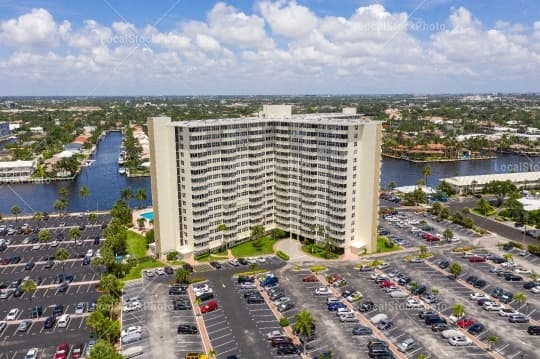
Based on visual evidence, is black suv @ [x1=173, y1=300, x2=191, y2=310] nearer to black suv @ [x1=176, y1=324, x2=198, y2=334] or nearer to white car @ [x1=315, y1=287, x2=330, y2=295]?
black suv @ [x1=176, y1=324, x2=198, y2=334]

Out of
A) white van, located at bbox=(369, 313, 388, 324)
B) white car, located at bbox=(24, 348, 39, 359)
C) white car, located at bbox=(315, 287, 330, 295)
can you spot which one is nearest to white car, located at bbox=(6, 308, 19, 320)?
white car, located at bbox=(24, 348, 39, 359)

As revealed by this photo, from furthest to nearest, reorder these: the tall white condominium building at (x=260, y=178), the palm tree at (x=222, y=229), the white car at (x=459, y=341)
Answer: the palm tree at (x=222, y=229) → the tall white condominium building at (x=260, y=178) → the white car at (x=459, y=341)

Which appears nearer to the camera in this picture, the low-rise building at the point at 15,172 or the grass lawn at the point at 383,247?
the grass lawn at the point at 383,247

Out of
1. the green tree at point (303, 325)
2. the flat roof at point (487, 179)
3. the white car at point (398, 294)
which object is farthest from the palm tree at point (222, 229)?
the flat roof at point (487, 179)

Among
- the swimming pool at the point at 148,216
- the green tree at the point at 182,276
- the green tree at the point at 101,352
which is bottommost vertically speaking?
the green tree at the point at 182,276

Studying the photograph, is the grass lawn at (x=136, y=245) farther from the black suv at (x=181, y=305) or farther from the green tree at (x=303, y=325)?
the green tree at (x=303, y=325)

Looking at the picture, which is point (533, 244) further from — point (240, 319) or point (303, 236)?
point (240, 319)
